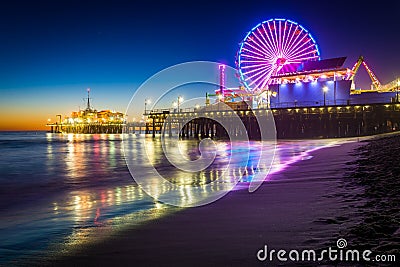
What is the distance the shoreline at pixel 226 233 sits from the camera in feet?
13.7

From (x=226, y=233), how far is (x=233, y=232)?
12 cm

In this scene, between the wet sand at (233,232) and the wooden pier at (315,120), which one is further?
the wooden pier at (315,120)

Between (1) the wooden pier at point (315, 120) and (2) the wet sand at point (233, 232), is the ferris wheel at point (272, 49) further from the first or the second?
(2) the wet sand at point (233, 232)

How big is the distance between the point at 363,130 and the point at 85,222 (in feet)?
127

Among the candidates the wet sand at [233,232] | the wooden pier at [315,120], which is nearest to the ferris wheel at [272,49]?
the wooden pier at [315,120]

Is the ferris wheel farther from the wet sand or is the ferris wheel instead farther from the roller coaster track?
the wet sand

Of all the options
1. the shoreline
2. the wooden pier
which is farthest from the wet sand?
the wooden pier

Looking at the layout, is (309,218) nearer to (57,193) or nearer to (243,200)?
(243,200)

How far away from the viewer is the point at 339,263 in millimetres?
3434

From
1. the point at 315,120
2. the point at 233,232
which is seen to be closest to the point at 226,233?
the point at 233,232

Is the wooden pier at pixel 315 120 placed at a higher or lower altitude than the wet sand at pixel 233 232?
higher

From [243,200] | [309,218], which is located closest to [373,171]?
[243,200]

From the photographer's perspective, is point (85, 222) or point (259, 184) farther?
point (259, 184)

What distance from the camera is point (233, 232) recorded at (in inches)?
202
